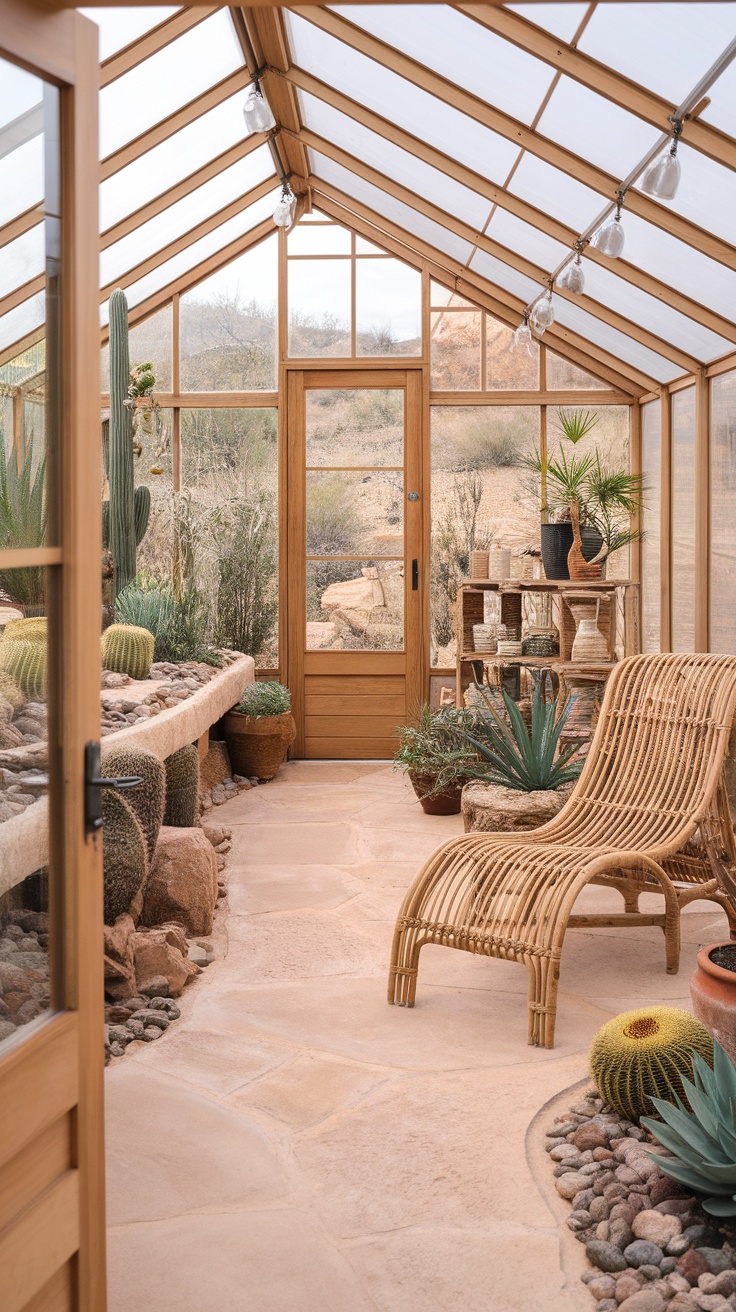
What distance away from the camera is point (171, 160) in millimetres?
6211

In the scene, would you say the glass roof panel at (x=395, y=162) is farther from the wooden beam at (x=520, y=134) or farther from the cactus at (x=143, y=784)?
the cactus at (x=143, y=784)

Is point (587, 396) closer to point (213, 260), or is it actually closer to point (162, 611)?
point (213, 260)

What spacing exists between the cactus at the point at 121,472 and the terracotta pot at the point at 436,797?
6.63 feet

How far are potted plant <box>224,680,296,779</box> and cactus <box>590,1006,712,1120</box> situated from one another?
4.61m

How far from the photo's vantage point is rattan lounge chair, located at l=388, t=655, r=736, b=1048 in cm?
343

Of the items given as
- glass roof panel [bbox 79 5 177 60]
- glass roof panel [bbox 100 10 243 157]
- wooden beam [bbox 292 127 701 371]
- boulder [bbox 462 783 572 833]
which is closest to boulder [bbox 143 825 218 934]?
boulder [bbox 462 783 572 833]

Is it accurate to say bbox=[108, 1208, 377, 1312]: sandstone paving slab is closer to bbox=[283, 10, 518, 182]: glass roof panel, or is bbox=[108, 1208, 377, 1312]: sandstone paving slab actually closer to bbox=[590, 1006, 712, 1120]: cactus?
bbox=[590, 1006, 712, 1120]: cactus

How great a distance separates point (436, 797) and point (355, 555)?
237cm

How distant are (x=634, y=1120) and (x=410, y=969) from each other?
98 cm

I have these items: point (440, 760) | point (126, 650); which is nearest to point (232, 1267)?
point (440, 760)

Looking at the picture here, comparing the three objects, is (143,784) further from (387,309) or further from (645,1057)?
(387,309)

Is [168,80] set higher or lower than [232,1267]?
higher

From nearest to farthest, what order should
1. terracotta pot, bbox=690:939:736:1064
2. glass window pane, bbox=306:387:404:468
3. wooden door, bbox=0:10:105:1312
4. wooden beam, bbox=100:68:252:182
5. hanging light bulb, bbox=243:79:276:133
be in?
1. wooden door, bbox=0:10:105:1312
2. terracotta pot, bbox=690:939:736:1064
3. hanging light bulb, bbox=243:79:276:133
4. wooden beam, bbox=100:68:252:182
5. glass window pane, bbox=306:387:404:468

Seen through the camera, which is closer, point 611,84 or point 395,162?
point 611,84
